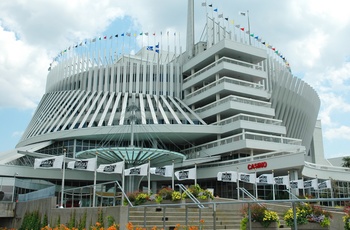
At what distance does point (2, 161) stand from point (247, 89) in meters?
35.4

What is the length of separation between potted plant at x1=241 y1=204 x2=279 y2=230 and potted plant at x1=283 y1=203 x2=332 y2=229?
0.91m

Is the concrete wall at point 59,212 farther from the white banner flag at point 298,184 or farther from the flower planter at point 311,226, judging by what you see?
the white banner flag at point 298,184

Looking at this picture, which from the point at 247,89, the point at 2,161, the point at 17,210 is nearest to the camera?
the point at 17,210

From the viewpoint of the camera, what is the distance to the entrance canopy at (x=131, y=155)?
40.9 m

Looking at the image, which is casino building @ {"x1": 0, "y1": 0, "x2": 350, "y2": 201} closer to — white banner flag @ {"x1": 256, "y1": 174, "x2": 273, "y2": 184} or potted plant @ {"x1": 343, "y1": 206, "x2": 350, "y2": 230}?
white banner flag @ {"x1": 256, "y1": 174, "x2": 273, "y2": 184}

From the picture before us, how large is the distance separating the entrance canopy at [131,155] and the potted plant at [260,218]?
86.5 feet

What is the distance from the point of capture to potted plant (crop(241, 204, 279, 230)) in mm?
12977

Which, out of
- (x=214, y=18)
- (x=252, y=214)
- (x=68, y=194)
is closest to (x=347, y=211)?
(x=252, y=214)

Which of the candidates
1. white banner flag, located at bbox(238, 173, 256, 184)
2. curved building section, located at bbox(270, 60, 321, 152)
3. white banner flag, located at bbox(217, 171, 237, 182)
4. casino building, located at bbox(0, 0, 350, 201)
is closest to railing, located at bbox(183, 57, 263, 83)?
casino building, located at bbox(0, 0, 350, 201)

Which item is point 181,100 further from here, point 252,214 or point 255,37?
point 252,214

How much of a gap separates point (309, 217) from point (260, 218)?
5.49 feet

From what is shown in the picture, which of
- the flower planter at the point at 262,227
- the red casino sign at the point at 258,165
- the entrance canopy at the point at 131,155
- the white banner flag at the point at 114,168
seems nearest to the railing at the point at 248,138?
the red casino sign at the point at 258,165

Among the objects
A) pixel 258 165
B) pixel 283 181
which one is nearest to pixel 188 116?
pixel 258 165

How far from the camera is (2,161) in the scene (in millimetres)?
49906
